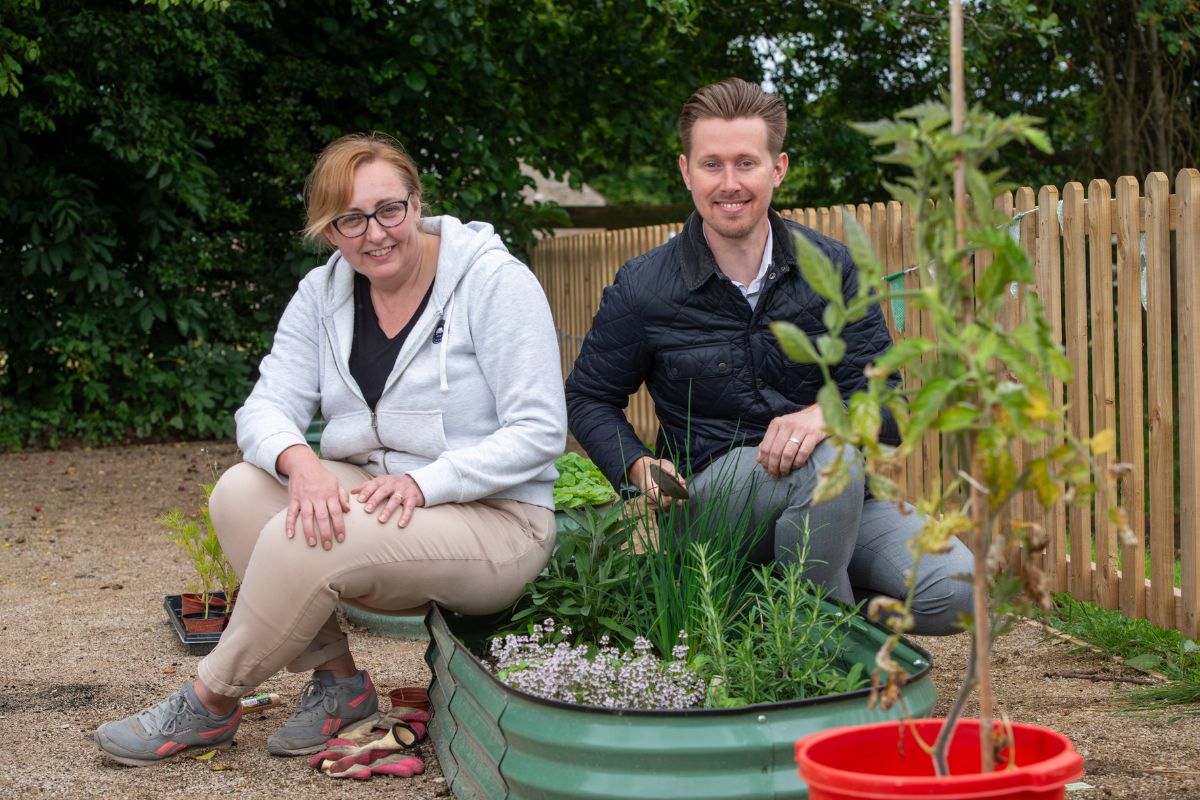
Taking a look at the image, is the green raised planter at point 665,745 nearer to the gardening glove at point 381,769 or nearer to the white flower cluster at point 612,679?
the white flower cluster at point 612,679

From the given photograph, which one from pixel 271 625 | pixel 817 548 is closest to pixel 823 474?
pixel 817 548

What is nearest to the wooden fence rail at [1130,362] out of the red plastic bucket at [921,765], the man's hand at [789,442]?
the man's hand at [789,442]

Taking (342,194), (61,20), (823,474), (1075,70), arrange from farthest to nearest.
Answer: (1075,70), (61,20), (342,194), (823,474)

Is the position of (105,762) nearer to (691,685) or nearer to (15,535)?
(691,685)

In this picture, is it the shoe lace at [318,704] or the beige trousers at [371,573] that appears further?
the shoe lace at [318,704]

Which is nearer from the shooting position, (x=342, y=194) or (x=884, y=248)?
(x=342, y=194)

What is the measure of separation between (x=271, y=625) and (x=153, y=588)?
2.73 meters

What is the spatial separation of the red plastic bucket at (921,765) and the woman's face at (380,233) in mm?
1768

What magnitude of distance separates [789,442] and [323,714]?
1.29 meters

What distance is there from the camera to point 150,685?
3.79m

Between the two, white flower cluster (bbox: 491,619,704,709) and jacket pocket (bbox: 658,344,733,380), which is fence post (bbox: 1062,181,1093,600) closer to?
jacket pocket (bbox: 658,344,733,380)

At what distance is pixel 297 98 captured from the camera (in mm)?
9375

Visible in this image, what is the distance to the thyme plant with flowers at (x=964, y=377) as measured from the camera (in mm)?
1525

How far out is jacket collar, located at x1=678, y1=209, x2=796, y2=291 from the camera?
3.16m
